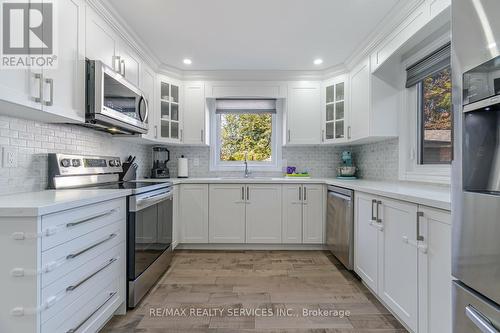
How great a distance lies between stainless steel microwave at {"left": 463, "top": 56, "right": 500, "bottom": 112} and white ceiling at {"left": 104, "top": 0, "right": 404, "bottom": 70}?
150 cm

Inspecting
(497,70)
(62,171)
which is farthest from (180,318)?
(497,70)

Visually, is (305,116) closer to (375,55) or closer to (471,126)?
(375,55)

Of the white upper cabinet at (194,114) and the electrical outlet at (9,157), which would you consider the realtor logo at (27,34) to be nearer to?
the electrical outlet at (9,157)

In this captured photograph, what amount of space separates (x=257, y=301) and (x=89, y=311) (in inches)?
46.7

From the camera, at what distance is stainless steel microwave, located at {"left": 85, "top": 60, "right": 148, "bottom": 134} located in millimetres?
1841

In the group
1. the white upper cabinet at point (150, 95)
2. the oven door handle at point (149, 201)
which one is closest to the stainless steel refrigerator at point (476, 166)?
the oven door handle at point (149, 201)

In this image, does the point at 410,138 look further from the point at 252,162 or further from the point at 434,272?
the point at 252,162

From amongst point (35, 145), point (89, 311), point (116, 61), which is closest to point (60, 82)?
point (35, 145)

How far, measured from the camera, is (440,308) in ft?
4.22

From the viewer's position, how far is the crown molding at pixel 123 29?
196 cm

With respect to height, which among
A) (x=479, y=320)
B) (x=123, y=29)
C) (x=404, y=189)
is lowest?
(x=479, y=320)

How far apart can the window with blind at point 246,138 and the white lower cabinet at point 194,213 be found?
2.75 ft

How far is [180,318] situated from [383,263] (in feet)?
5.18

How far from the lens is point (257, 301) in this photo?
2.02 m
